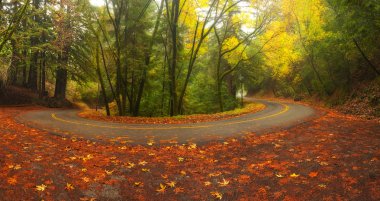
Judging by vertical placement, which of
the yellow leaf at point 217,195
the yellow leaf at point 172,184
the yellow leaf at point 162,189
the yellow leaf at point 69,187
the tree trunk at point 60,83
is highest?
the tree trunk at point 60,83

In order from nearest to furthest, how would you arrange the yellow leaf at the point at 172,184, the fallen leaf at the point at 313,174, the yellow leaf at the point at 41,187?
the yellow leaf at the point at 41,187, the yellow leaf at the point at 172,184, the fallen leaf at the point at 313,174

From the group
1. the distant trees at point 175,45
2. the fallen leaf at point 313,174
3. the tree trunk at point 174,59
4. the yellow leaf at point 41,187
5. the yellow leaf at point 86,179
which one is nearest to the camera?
the yellow leaf at point 41,187

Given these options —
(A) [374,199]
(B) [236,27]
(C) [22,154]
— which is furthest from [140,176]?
(B) [236,27]

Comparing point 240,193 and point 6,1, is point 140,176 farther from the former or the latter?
point 6,1

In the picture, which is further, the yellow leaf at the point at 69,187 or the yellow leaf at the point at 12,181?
the yellow leaf at the point at 69,187

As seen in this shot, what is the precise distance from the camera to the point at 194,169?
7.68 m

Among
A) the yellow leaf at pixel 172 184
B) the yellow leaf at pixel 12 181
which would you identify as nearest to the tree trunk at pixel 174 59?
the yellow leaf at pixel 172 184

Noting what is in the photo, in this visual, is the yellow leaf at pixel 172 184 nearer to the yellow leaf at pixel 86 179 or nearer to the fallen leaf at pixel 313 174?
the yellow leaf at pixel 86 179

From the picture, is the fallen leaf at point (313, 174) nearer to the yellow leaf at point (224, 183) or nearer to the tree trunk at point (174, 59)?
the yellow leaf at point (224, 183)

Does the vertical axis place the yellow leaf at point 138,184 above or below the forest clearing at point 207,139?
below

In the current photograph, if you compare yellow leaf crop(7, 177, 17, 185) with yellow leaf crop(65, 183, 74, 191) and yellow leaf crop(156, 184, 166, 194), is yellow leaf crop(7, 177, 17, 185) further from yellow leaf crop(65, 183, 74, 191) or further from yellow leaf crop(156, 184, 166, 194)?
yellow leaf crop(156, 184, 166, 194)

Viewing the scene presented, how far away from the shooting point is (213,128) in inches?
518

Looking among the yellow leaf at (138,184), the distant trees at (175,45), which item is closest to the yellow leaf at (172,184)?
the yellow leaf at (138,184)

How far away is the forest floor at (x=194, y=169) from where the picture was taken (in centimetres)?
605
